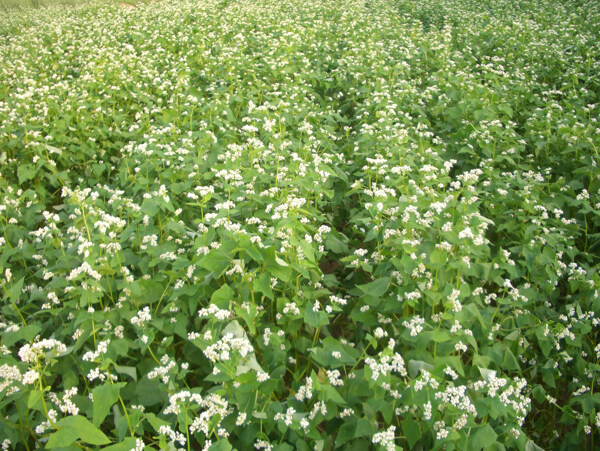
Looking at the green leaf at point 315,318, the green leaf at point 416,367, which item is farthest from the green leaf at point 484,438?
the green leaf at point 315,318

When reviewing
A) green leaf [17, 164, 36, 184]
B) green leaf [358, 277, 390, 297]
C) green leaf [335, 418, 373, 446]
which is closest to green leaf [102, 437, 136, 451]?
green leaf [335, 418, 373, 446]

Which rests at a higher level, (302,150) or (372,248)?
(302,150)

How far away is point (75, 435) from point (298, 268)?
1.46 meters

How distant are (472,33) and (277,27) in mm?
3755

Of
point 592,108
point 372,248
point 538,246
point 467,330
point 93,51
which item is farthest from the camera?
point 93,51

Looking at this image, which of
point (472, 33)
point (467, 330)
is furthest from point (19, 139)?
point (472, 33)

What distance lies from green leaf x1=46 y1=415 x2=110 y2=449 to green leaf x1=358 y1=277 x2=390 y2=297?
1674mm

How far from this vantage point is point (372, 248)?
392 cm

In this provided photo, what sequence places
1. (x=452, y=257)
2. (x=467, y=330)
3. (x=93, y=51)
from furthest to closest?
(x=93, y=51) < (x=452, y=257) < (x=467, y=330)

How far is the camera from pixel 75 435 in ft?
5.99

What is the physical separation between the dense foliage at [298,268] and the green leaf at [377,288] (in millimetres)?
21

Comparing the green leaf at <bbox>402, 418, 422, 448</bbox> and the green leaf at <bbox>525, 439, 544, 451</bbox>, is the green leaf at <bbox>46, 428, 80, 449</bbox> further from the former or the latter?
the green leaf at <bbox>525, 439, 544, 451</bbox>

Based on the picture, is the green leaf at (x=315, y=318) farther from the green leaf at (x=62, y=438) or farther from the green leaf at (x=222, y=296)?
the green leaf at (x=62, y=438)

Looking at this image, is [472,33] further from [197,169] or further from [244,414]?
[244,414]
